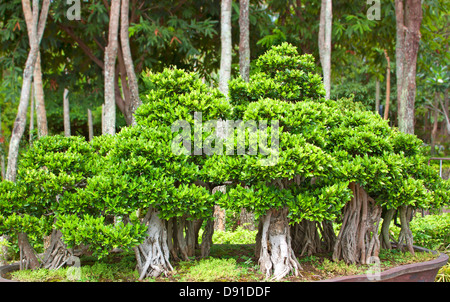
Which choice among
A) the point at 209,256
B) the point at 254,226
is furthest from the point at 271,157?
the point at 254,226

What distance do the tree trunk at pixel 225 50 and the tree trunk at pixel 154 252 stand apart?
13.5 ft

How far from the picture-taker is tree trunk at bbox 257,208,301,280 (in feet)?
19.4

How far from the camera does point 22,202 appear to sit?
604 cm

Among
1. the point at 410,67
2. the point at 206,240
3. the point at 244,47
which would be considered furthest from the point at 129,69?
the point at 410,67

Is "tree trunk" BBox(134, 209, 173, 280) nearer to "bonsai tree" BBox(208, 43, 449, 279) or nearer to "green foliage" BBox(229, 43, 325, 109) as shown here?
"bonsai tree" BBox(208, 43, 449, 279)

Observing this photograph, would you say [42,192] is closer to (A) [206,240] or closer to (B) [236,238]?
(A) [206,240]

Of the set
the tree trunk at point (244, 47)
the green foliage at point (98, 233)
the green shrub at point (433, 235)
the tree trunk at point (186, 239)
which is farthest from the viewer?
the tree trunk at point (244, 47)

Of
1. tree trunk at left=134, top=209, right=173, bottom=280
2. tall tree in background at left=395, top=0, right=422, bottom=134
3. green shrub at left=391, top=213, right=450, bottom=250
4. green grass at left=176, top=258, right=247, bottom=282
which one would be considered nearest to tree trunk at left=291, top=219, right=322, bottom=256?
green grass at left=176, top=258, right=247, bottom=282

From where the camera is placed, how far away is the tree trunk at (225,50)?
953 centimetres

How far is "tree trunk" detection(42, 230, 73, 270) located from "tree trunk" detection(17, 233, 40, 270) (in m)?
0.15

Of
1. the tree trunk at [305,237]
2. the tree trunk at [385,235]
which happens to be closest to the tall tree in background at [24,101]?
the tree trunk at [305,237]

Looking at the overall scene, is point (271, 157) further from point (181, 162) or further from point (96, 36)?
point (96, 36)

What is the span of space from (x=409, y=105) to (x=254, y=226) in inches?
200

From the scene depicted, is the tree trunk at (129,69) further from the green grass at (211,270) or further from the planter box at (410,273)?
the planter box at (410,273)
